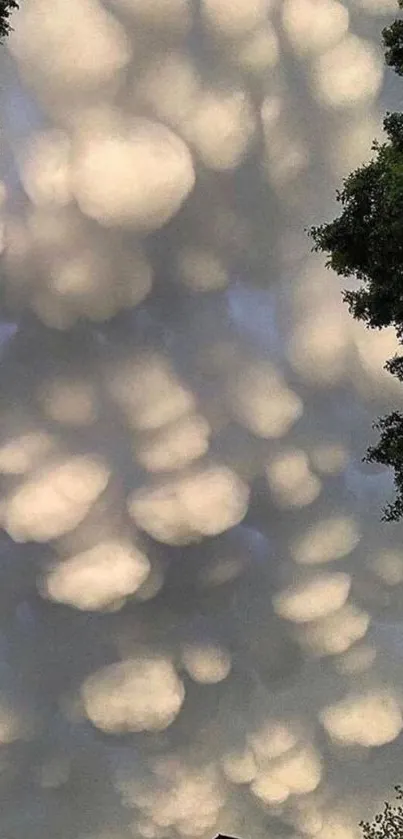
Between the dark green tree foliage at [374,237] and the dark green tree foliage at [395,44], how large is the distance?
2646 mm

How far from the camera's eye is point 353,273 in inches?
1017

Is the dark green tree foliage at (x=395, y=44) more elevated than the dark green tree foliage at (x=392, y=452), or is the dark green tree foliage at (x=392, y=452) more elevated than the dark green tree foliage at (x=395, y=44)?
the dark green tree foliage at (x=395, y=44)

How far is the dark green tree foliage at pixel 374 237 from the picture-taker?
70.2ft

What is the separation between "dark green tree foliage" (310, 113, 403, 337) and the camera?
70.2 feet

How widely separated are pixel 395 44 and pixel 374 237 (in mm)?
7069

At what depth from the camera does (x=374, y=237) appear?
23.8 m

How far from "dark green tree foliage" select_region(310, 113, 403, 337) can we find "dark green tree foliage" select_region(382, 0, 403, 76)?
8.68 feet

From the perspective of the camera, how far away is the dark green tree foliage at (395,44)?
77.5ft

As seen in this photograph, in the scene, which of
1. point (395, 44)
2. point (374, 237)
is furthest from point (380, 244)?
point (395, 44)

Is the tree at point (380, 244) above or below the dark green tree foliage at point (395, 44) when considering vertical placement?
below

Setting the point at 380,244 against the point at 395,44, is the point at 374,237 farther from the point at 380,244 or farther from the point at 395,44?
the point at 395,44

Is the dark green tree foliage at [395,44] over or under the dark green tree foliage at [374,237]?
over

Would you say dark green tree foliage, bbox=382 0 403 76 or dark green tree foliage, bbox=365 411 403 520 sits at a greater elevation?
dark green tree foliage, bbox=382 0 403 76

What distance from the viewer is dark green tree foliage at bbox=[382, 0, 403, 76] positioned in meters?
23.6
